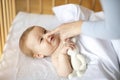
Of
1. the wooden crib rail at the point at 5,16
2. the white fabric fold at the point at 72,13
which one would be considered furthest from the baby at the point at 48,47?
the wooden crib rail at the point at 5,16

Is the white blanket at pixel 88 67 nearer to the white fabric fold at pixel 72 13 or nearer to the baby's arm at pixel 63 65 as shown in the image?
the baby's arm at pixel 63 65

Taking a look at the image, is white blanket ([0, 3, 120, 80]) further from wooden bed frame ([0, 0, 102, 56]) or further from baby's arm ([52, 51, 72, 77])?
wooden bed frame ([0, 0, 102, 56])

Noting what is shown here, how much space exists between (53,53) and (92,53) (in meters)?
0.19

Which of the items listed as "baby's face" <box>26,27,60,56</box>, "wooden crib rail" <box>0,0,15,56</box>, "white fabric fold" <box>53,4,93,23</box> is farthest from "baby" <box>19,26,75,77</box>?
"wooden crib rail" <box>0,0,15,56</box>

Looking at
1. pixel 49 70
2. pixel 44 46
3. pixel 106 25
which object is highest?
pixel 106 25

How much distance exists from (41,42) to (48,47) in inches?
1.8

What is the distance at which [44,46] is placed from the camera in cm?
127

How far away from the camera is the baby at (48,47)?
120 cm

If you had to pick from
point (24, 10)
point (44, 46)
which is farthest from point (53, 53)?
point (24, 10)

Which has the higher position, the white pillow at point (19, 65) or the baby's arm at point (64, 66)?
the baby's arm at point (64, 66)

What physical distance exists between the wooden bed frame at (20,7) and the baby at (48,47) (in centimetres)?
43

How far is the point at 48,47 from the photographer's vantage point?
4.15 feet

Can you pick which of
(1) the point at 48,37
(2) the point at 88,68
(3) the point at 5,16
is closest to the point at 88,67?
(2) the point at 88,68

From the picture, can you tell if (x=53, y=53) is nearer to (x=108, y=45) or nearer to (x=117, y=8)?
(x=108, y=45)
